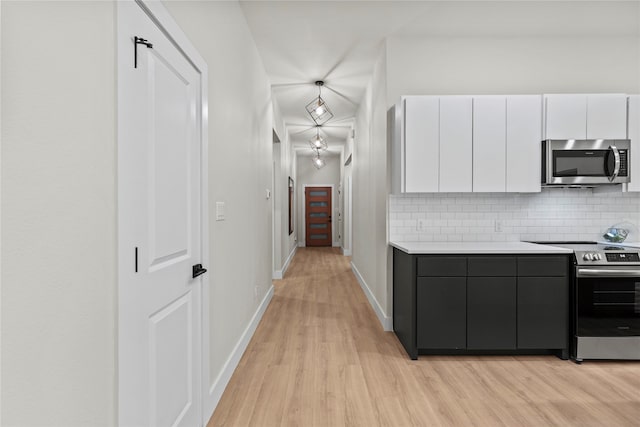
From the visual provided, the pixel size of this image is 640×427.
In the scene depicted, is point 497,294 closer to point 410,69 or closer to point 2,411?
point 410,69

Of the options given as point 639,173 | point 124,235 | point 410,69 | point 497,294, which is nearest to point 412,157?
point 410,69

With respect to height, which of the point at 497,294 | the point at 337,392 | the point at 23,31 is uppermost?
the point at 23,31

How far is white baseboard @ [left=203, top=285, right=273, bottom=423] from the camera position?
205 centimetres

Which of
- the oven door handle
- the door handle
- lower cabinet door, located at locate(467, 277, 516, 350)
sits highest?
the door handle

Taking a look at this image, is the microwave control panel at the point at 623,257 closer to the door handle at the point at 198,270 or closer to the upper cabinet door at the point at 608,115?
the upper cabinet door at the point at 608,115

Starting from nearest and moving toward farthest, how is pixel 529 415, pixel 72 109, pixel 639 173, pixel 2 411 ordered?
pixel 2 411, pixel 72 109, pixel 529 415, pixel 639 173

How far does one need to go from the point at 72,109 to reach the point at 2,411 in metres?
0.74

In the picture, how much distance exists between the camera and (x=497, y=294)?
278 centimetres

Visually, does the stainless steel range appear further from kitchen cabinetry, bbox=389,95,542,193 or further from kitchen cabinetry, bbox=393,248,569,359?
kitchen cabinetry, bbox=389,95,542,193

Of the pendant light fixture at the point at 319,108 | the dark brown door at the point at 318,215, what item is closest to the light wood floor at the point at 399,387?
the pendant light fixture at the point at 319,108

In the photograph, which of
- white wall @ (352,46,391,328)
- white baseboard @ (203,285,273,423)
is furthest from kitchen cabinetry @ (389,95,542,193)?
white baseboard @ (203,285,273,423)

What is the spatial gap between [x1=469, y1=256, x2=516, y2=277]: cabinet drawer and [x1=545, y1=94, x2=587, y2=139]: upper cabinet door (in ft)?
4.22

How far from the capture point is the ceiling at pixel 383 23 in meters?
2.88

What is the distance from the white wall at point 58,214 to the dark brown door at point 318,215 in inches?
374
